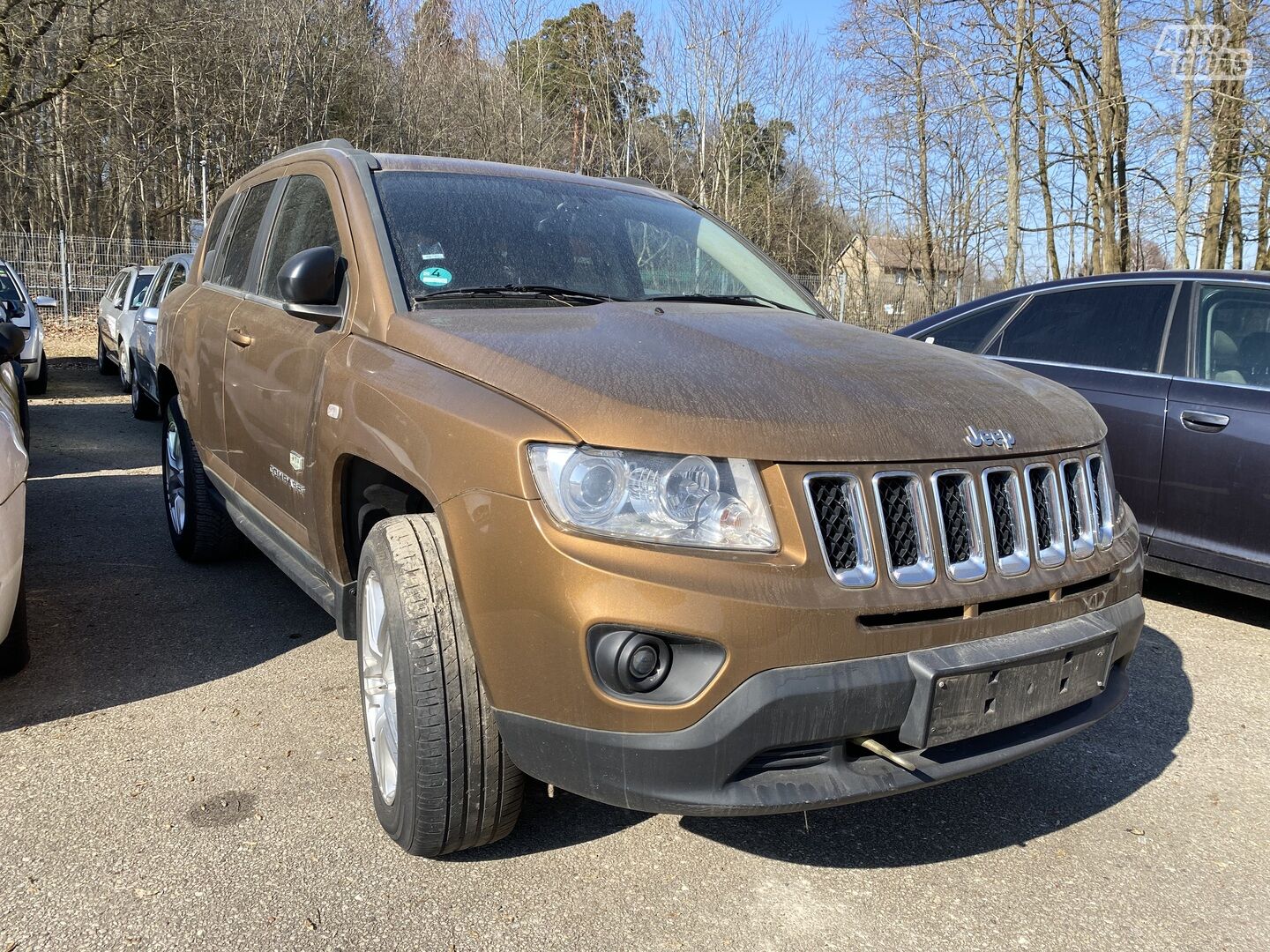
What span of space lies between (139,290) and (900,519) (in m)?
11.4

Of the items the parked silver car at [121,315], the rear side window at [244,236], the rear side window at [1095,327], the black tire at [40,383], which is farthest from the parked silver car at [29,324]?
the rear side window at [1095,327]

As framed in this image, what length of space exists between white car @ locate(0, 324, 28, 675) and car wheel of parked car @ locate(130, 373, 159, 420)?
6686 mm

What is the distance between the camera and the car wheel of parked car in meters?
9.95

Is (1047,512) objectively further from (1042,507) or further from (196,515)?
(196,515)

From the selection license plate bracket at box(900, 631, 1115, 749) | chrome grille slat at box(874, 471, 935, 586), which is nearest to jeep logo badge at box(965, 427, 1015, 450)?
chrome grille slat at box(874, 471, 935, 586)

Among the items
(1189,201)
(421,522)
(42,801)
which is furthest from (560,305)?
(1189,201)

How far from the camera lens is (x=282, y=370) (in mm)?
3283

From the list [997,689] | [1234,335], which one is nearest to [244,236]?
[997,689]

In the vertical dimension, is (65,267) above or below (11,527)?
above

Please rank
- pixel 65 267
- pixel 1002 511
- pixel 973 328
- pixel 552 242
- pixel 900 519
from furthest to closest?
pixel 65 267 < pixel 973 328 < pixel 552 242 < pixel 1002 511 < pixel 900 519

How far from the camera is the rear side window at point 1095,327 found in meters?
4.87

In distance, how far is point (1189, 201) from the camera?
590 inches

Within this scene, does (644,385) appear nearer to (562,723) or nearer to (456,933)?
(562,723)

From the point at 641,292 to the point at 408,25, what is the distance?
30099mm
